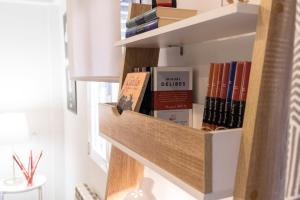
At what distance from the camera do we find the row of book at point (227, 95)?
0.65 meters

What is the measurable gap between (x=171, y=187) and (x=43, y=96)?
8.47 feet

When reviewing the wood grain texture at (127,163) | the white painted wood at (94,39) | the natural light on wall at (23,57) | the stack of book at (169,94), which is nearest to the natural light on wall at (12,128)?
the natural light on wall at (23,57)

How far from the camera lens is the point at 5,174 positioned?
3.22m

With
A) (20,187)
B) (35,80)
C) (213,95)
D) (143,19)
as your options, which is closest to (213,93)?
(213,95)

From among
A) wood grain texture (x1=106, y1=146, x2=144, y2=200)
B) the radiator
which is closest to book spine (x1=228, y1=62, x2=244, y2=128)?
wood grain texture (x1=106, y1=146, x2=144, y2=200)

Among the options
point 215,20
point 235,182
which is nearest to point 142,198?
point 235,182

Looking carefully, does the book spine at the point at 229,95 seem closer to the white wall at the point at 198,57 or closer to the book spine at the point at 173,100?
the white wall at the point at 198,57

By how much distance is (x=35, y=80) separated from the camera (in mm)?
3311

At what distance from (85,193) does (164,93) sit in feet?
5.23

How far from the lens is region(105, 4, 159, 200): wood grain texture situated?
Result: 42.6 inches

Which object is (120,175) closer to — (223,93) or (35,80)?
(223,93)

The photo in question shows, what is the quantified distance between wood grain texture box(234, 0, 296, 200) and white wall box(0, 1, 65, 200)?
10.1 ft

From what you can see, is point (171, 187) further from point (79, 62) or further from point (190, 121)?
point (79, 62)

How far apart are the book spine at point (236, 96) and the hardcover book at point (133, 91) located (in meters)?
0.32
